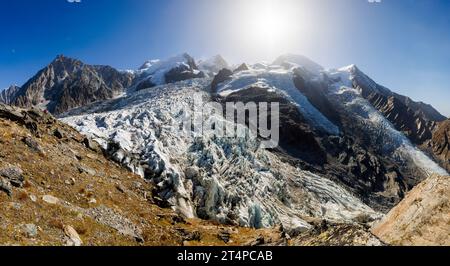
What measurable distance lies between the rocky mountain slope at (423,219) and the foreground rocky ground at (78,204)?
73.9 inches

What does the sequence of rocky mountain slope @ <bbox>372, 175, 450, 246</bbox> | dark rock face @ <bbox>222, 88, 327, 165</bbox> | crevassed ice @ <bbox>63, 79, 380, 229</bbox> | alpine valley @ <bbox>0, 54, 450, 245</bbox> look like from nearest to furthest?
rocky mountain slope @ <bbox>372, 175, 450, 246</bbox>
alpine valley @ <bbox>0, 54, 450, 245</bbox>
crevassed ice @ <bbox>63, 79, 380, 229</bbox>
dark rock face @ <bbox>222, 88, 327, 165</bbox>

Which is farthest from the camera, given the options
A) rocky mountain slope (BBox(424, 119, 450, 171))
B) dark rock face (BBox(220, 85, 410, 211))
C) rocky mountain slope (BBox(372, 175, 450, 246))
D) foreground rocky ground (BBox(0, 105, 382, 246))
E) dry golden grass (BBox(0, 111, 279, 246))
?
rocky mountain slope (BBox(424, 119, 450, 171))

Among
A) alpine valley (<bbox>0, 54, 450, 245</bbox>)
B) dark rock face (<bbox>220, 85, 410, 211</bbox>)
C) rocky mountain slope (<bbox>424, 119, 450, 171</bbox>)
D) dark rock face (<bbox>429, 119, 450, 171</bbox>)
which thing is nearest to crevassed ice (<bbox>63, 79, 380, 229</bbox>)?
alpine valley (<bbox>0, 54, 450, 245</bbox>)

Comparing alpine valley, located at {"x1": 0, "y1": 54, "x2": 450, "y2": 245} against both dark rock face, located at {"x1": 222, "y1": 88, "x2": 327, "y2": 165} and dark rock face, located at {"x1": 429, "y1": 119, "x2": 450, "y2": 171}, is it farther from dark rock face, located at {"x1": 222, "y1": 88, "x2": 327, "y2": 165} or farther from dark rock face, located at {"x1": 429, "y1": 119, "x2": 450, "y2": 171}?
dark rock face, located at {"x1": 429, "y1": 119, "x2": 450, "y2": 171}

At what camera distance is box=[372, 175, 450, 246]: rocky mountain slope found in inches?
680

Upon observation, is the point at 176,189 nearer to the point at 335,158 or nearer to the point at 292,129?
the point at 292,129

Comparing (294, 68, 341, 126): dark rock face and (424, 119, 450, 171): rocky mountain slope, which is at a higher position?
(294, 68, 341, 126): dark rock face

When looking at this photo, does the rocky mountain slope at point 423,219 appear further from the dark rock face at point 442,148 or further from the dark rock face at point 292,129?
the dark rock face at point 442,148

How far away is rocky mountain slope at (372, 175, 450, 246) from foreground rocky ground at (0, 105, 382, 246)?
188 cm

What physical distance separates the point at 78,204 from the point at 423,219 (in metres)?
22.0

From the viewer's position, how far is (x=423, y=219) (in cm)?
1817
